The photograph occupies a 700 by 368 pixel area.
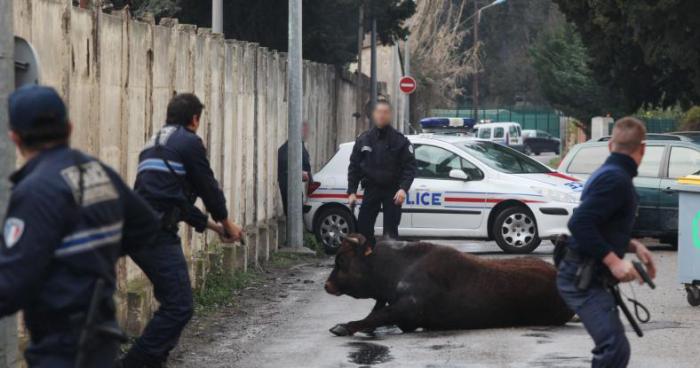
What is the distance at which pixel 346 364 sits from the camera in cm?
986

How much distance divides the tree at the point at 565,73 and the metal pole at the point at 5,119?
51810 mm

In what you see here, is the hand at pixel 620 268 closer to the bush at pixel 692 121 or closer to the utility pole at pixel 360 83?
the utility pole at pixel 360 83

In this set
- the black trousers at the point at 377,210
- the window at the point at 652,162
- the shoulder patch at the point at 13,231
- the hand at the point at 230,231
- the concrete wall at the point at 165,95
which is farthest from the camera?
the window at the point at 652,162

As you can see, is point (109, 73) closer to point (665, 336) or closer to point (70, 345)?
point (665, 336)

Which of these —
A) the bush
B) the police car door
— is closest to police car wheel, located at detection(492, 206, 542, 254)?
the police car door

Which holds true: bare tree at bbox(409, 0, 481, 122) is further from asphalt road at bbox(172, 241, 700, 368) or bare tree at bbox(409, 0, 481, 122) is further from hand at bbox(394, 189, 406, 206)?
asphalt road at bbox(172, 241, 700, 368)

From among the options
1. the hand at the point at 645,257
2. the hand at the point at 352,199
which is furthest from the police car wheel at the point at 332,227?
the hand at the point at 645,257

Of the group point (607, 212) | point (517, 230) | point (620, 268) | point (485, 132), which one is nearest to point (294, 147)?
point (517, 230)

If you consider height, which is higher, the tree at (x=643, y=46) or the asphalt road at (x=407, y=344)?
the tree at (x=643, y=46)

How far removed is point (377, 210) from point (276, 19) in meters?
13.9

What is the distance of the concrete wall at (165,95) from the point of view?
9.79 metres

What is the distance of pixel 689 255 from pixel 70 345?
29.5 feet

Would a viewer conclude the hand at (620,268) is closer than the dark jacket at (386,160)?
Yes

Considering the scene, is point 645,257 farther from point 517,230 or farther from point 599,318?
point 517,230
